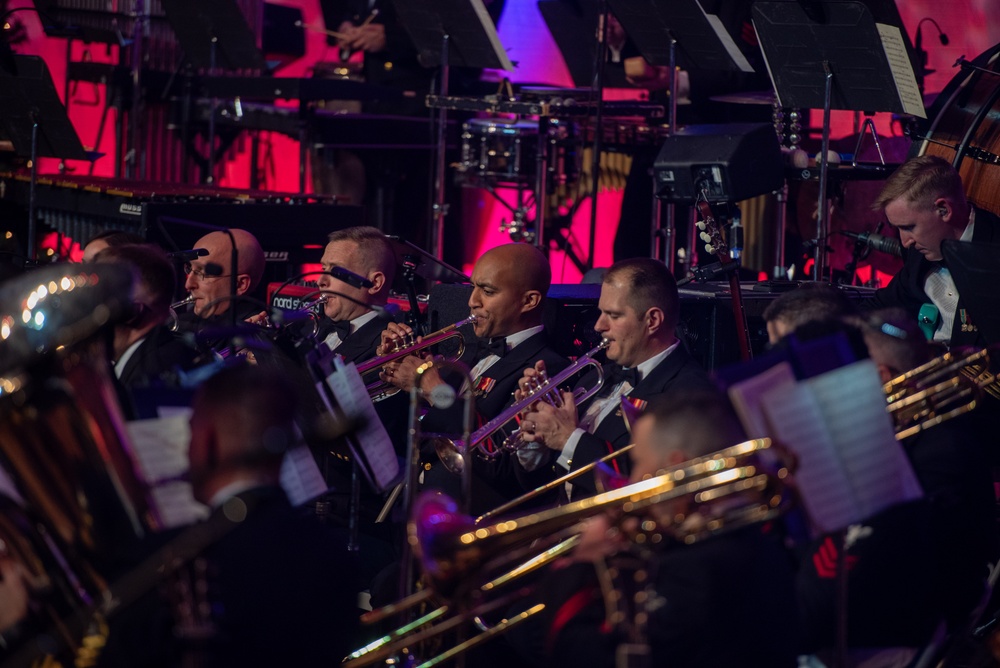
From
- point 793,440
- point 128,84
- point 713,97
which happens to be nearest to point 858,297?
point 713,97

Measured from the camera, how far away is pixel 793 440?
3.32 metres

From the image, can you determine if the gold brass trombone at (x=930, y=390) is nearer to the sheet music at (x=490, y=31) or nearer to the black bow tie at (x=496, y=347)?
the black bow tie at (x=496, y=347)

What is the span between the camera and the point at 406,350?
605 centimetres

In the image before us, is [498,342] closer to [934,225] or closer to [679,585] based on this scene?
[934,225]

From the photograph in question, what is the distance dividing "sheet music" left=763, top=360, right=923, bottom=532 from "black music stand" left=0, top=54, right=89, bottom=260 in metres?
6.60

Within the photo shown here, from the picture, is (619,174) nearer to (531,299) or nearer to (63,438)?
(531,299)

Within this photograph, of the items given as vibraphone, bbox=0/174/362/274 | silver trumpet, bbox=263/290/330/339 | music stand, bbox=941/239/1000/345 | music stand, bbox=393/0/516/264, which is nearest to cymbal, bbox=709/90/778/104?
music stand, bbox=393/0/516/264

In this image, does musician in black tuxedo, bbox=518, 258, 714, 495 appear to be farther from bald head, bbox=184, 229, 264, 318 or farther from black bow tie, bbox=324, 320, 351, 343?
bald head, bbox=184, 229, 264, 318

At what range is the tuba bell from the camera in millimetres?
3135

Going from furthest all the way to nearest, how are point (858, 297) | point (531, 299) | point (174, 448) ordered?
point (858, 297) < point (531, 299) < point (174, 448)

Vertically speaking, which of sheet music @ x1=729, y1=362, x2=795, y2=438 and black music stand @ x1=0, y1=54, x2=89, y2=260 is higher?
black music stand @ x1=0, y1=54, x2=89, y2=260

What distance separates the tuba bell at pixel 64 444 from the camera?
3.13 meters

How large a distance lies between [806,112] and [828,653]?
270 inches

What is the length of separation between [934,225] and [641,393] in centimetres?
198
